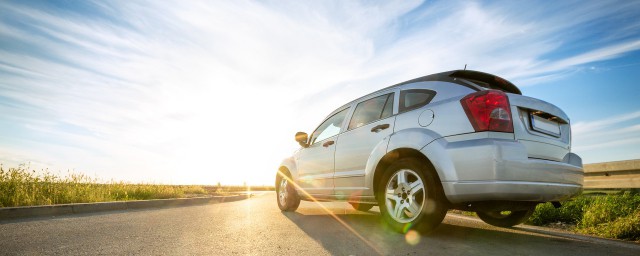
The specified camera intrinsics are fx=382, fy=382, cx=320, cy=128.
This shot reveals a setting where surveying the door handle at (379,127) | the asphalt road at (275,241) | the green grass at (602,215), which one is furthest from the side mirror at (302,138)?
the green grass at (602,215)

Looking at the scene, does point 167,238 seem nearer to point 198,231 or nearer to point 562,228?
point 198,231

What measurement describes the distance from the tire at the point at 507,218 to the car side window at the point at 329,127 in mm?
2429

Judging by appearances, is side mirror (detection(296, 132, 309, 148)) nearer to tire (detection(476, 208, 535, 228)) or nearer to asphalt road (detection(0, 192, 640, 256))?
asphalt road (detection(0, 192, 640, 256))

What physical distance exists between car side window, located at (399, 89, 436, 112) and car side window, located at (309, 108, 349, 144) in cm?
146

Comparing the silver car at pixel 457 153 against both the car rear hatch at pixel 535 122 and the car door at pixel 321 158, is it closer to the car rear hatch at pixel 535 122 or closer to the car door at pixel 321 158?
the car rear hatch at pixel 535 122

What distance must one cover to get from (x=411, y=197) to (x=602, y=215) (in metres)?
2.89

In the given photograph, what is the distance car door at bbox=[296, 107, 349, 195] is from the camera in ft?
18.7

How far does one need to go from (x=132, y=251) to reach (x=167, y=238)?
0.73 meters

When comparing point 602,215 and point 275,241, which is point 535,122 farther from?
point 275,241

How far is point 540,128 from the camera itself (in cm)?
391

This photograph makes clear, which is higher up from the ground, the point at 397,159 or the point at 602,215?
the point at 397,159

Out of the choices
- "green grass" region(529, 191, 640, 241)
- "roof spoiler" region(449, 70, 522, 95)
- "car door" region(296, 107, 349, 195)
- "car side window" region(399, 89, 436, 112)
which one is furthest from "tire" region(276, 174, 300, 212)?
"green grass" region(529, 191, 640, 241)

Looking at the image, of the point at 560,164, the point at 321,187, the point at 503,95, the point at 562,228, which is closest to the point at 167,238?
the point at 321,187

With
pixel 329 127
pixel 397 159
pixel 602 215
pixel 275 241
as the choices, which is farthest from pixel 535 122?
pixel 329 127
